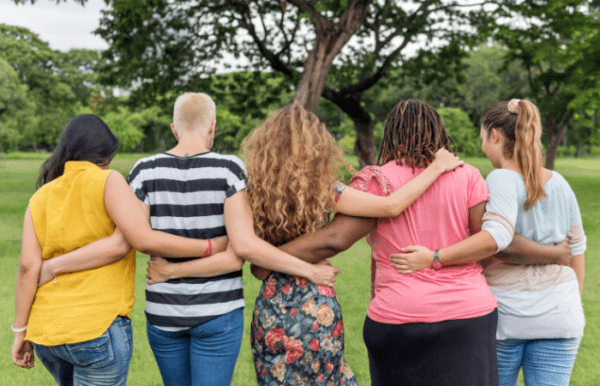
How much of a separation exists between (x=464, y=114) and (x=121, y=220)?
159 feet

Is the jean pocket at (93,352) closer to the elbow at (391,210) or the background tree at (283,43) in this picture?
the elbow at (391,210)

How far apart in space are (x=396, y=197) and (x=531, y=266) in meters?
0.83

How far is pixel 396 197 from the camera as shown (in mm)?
2057

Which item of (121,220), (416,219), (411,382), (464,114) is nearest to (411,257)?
(416,219)

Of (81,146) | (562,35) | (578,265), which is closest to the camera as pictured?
(81,146)

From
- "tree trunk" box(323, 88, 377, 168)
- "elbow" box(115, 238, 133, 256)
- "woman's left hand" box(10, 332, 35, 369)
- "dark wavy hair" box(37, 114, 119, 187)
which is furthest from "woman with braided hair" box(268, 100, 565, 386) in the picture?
"tree trunk" box(323, 88, 377, 168)

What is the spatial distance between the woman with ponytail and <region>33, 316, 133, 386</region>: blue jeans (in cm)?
130

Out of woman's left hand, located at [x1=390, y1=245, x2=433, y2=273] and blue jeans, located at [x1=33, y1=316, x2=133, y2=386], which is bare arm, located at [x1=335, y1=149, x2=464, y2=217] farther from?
blue jeans, located at [x1=33, y1=316, x2=133, y2=386]

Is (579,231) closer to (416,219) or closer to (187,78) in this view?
(416,219)

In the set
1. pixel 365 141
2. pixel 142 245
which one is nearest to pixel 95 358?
pixel 142 245

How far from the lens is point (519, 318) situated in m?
2.25

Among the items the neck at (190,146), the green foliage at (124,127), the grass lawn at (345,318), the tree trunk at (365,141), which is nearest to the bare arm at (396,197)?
the neck at (190,146)

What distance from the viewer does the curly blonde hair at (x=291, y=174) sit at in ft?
6.88

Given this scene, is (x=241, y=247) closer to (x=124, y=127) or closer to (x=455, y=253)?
(x=455, y=253)
